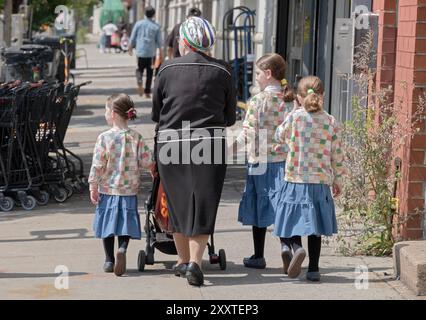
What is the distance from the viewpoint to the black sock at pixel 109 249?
859 cm

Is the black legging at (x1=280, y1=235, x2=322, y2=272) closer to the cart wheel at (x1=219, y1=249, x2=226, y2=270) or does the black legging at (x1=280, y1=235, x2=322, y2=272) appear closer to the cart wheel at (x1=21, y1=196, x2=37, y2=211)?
the cart wheel at (x1=219, y1=249, x2=226, y2=270)

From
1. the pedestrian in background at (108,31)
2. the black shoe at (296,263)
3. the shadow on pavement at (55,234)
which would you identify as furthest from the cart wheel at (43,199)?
the pedestrian in background at (108,31)

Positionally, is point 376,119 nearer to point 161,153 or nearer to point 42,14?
point 161,153

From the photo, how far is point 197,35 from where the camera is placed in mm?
8141

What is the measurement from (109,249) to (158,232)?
384mm

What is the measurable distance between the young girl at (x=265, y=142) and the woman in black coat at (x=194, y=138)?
48 cm

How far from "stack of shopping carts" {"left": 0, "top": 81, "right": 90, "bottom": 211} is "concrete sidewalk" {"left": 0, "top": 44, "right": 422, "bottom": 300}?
0.21 metres

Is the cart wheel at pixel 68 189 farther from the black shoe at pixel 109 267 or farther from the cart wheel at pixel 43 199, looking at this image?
the black shoe at pixel 109 267

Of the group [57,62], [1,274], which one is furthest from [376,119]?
[57,62]

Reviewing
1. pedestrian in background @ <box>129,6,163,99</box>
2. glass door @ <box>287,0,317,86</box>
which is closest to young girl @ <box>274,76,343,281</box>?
glass door @ <box>287,0,317,86</box>

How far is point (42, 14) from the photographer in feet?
91.9

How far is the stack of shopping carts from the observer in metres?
11.6

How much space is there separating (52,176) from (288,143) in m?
4.50

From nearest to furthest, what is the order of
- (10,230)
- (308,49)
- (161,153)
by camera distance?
1. (161,153)
2. (10,230)
3. (308,49)
